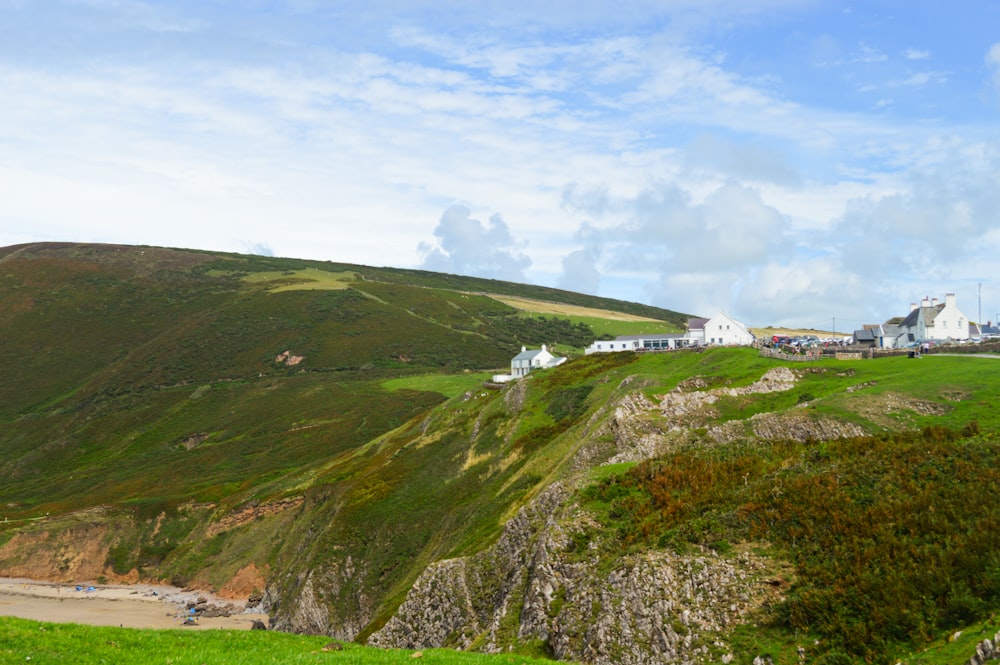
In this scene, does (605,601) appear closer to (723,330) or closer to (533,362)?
(723,330)

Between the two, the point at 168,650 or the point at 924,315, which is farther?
the point at 924,315

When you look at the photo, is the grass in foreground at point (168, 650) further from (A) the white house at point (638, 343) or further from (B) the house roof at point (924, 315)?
(A) the white house at point (638, 343)

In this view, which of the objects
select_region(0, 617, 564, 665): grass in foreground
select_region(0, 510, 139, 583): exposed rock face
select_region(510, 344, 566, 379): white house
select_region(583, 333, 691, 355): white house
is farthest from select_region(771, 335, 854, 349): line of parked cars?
select_region(0, 510, 139, 583): exposed rock face

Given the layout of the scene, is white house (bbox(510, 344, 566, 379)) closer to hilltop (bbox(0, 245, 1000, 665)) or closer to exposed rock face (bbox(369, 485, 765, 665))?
hilltop (bbox(0, 245, 1000, 665))

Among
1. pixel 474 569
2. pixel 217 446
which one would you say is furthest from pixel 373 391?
pixel 474 569

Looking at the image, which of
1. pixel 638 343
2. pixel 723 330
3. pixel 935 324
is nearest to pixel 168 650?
pixel 935 324

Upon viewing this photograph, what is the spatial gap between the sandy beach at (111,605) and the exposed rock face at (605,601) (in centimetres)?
6194

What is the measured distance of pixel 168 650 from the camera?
80.4 ft

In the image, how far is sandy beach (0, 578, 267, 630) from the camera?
307 feet

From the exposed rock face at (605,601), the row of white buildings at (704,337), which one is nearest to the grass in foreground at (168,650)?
the exposed rock face at (605,601)

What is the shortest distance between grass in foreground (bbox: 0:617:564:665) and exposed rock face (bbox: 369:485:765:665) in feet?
15.2

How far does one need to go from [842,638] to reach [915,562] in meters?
3.78

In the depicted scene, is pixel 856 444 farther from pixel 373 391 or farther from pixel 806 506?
pixel 373 391

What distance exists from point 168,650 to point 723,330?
12016cm
